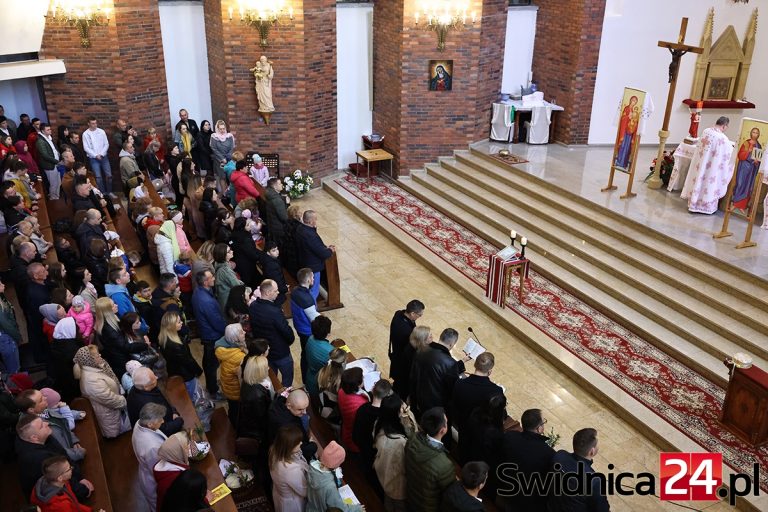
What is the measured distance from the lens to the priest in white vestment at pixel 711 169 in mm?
10383

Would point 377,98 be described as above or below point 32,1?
below

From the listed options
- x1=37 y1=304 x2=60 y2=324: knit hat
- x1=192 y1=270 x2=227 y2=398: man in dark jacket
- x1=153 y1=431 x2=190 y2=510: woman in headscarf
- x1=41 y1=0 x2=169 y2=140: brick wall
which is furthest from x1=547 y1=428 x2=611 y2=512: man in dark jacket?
x1=41 y1=0 x2=169 y2=140: brick wall

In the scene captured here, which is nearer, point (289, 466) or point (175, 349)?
point (289, 466)

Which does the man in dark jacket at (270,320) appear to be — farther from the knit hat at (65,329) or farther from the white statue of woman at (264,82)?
the white statue of woman at (264,82)

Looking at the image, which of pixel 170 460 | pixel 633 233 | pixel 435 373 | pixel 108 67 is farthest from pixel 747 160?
pixel 108 67

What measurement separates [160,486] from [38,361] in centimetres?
346

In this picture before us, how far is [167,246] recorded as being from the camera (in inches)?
323

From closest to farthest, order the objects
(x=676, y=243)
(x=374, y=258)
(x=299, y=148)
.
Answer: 1. (x=676, y=243)
2. (x=374, y=258)
3. (x=299, y=148)

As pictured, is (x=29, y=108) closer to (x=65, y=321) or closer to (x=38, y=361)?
(x=38, y=361)

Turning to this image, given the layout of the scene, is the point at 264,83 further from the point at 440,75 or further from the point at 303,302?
the point at 303,302

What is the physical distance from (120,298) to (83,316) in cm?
42

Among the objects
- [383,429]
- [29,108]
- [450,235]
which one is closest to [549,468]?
[383,429]

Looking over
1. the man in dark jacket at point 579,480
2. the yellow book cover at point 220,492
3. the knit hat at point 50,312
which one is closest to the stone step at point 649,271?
the man in dark jacket at point 579,480

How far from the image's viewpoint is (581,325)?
29.9ft
